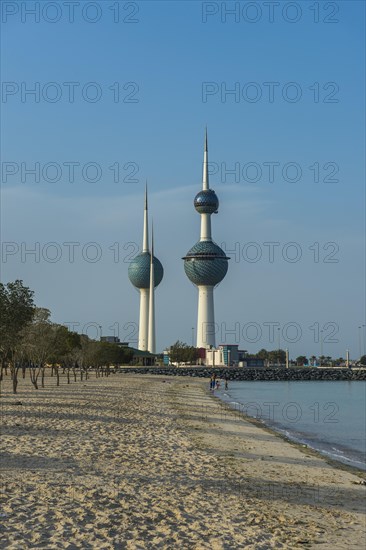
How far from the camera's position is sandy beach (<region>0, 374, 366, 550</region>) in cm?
1163

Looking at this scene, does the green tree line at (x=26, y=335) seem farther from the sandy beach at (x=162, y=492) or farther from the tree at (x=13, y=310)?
the sandy beach at (x=162, y=492)

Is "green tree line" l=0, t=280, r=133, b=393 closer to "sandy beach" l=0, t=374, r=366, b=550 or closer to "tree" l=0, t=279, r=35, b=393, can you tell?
"tree" l=0, t=279, r=35, b=393

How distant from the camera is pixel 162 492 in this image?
15266 mm

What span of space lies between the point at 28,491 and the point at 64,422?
47.1 ft

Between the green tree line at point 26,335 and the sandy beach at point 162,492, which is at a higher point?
the green tree line at point 26,335

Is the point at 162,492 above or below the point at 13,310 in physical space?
below

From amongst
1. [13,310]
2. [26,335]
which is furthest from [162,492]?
[26,335]

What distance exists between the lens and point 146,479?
54.5ft

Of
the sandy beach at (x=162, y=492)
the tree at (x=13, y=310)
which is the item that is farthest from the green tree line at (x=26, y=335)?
the sandy beach at (x=162, y=492)

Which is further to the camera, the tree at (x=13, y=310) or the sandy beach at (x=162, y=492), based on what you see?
the tree at (x=13, y=310)

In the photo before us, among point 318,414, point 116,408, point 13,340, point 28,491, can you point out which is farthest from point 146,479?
point 318,414

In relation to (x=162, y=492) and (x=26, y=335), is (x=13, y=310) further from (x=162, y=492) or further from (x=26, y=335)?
(x=162, y=492)

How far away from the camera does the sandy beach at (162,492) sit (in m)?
11.6

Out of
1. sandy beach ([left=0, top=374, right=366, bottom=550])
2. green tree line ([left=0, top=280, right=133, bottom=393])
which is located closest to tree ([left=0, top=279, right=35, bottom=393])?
green tree line ([left=0, top=280, right=133, bottom=393])
